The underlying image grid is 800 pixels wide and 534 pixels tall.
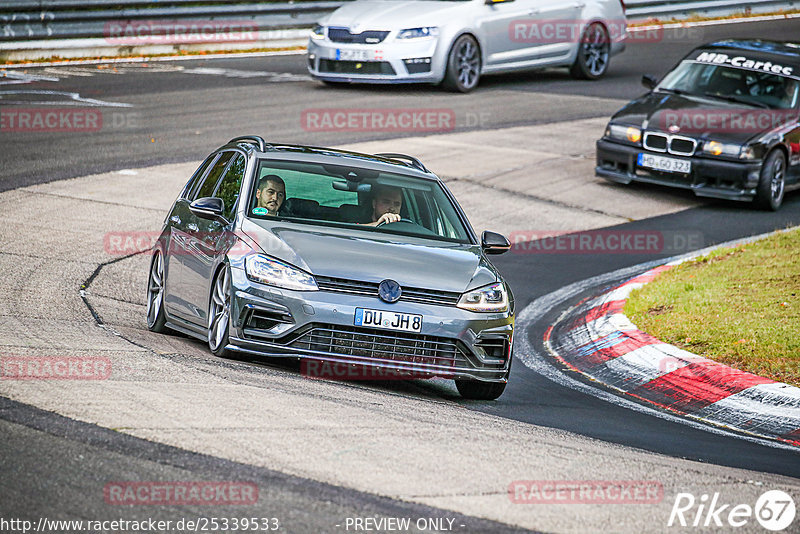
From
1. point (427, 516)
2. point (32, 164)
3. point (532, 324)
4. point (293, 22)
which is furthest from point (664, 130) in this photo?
point (293, 22)

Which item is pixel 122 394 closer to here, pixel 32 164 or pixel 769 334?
pixel 769 334

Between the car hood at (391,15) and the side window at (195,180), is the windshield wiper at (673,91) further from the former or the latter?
the side window at (195,180)

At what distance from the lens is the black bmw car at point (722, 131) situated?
588 inches

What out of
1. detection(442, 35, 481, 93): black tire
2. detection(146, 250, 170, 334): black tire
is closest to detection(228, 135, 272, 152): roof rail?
detection(146, 250, 170, 334): black tire

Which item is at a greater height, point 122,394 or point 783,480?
point 122,394

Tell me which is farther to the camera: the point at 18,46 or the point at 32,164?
the point at 18,46

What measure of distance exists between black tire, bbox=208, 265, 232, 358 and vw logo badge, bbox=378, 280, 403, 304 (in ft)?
3.14

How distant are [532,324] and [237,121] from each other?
8382 mm

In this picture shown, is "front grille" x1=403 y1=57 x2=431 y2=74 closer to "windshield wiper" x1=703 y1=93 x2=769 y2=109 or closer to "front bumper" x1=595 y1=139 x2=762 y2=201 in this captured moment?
"front bumper" x1=595 y1=139 x2=762 y2=201

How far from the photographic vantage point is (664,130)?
50.0ft

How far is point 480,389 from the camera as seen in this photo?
25.9 feet

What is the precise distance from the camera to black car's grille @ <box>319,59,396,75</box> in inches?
800

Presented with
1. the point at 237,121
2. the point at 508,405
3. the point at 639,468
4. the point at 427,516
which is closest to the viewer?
the point at 427,516

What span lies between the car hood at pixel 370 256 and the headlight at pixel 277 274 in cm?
5
